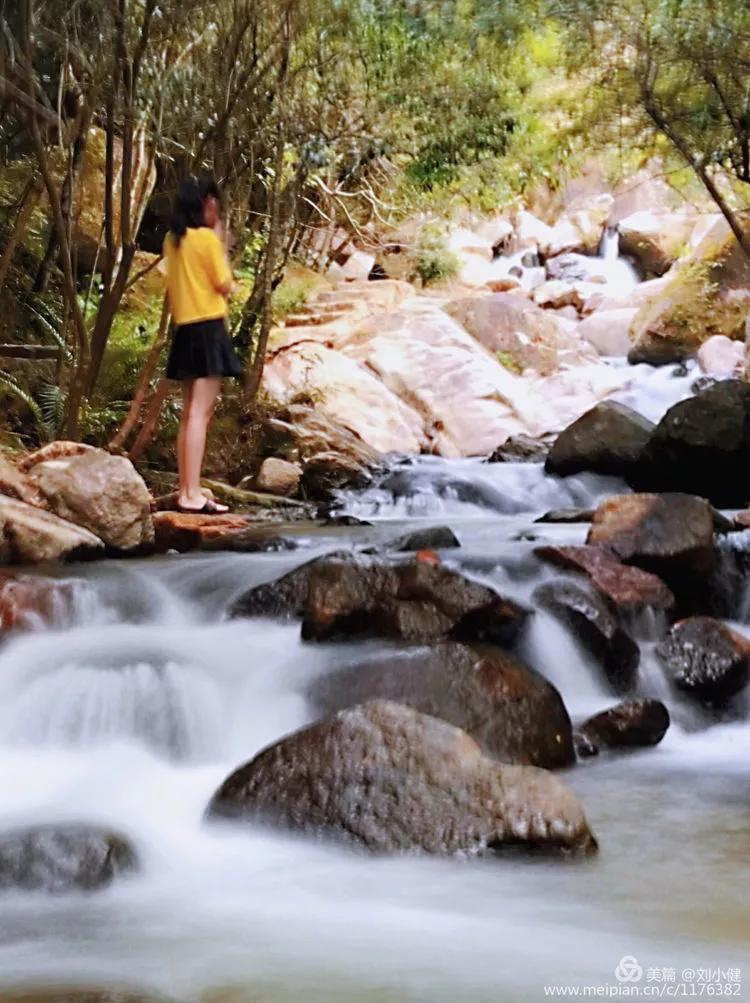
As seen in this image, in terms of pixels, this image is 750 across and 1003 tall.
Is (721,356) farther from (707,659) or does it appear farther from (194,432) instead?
(194,432)

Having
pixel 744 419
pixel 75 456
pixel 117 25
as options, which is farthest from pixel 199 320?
pixel 744 419

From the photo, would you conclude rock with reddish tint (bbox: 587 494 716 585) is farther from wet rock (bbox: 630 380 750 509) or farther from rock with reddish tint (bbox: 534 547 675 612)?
wet rock (bbox: 630 380 750 509)

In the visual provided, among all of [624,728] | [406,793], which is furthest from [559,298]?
[406,793]

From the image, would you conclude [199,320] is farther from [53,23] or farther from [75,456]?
[53,23]

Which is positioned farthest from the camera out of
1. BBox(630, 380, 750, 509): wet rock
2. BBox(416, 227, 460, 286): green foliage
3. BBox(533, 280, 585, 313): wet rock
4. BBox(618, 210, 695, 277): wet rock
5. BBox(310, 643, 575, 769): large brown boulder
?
BBox(618, 210, 695, 277): wet rock

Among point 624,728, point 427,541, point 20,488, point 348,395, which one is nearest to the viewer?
point 624,728

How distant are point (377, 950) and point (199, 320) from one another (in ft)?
11.8

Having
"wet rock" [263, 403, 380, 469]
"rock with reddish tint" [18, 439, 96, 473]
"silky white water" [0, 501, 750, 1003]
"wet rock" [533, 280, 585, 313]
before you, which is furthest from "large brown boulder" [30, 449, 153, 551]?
"wet rock" [533, 280, 585, 313]

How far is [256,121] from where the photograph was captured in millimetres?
10969

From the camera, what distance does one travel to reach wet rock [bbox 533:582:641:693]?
5781mm

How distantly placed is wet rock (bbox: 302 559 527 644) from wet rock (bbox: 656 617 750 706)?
1.05 metres

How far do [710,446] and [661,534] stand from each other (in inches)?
131

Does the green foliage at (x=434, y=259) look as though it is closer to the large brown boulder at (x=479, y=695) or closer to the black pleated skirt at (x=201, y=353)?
the black pleated skirt at (x=201, y=353)

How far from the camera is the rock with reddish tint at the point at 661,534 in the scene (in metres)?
6.58
